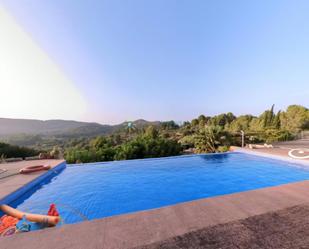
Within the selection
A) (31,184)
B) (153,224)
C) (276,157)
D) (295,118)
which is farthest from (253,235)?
(295,118)

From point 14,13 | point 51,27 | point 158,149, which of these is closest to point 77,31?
point 51,27

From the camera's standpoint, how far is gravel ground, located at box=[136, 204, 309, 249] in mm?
1989

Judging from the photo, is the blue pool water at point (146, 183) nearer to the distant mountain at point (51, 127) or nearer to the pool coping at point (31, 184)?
the pool coping at point (31, 184)

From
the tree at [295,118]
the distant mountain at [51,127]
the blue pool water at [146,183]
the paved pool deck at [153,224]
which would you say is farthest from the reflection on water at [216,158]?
the distant mountain at [51,127]

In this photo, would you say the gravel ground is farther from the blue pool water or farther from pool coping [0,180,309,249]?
the blue pool water

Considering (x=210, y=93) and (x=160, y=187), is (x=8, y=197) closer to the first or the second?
(x=160, y=187)

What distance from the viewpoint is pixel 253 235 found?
7.11 ft

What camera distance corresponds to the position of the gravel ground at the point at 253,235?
1.99m

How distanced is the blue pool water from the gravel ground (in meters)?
2.56

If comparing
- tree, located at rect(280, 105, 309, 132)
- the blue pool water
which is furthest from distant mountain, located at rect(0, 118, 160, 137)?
the blue pool water

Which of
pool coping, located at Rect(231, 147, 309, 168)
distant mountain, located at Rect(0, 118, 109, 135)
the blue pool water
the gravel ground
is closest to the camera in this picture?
the gravel ground

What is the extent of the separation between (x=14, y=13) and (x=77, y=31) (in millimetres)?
2959

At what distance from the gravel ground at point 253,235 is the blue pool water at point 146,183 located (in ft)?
8.39

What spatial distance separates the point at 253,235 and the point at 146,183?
4655mm
